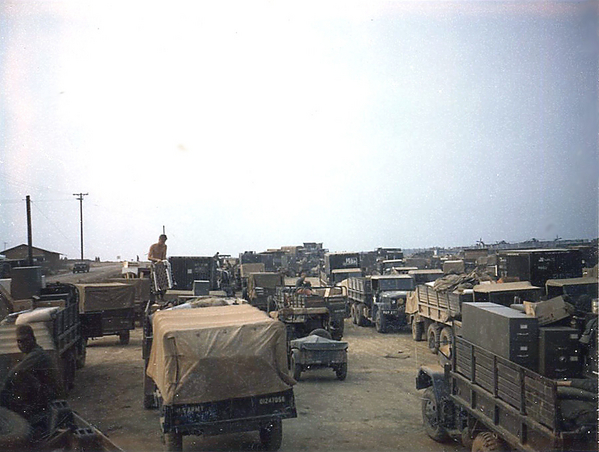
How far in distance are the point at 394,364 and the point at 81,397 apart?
821cm

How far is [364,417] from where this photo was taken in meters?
10.8

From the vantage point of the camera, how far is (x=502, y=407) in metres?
6.87

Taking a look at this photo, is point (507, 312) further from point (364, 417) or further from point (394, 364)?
point (394, 364)

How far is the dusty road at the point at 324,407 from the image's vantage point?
9.37m

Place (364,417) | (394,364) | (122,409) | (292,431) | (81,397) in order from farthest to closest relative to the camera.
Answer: (394,364) → (81,397) → (122,409) → (364,417) → (292,431)

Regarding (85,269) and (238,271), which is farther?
(85,269)

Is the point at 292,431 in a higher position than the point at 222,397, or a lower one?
lower

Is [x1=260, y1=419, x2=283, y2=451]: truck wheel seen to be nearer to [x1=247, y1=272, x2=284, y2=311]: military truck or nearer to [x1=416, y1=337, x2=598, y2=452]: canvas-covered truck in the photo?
[x1=416, y1=337, x2=598, y2=452]: canvas-covered truck

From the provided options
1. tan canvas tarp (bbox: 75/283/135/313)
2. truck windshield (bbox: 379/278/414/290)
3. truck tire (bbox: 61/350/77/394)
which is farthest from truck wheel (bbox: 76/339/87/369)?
truck windshield (bbox: 379/278/414/290)

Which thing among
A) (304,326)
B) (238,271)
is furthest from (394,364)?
(238,271)

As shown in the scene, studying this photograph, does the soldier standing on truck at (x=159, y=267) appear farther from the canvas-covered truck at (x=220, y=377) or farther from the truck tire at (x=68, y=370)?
the canvas-covered truck at (x=220, y=377)

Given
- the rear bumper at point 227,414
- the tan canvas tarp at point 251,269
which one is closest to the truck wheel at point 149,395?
the rear bumper at point 227,414

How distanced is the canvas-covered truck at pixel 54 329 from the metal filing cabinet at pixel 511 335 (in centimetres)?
677

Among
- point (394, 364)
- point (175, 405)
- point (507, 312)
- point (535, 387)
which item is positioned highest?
point (507, 312)
